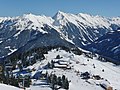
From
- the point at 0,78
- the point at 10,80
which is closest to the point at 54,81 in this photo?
the point at 10,80

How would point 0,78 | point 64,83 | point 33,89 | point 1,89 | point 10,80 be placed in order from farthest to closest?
point 64,83 < point 33,89 < point 10,80 < point 0,78 < point 1,89

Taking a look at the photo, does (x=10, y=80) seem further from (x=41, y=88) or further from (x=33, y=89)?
(x=41, y=88)

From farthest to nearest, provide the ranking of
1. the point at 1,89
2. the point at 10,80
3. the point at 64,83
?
the point at 64,83, the point at 10,80, the point at 1,89

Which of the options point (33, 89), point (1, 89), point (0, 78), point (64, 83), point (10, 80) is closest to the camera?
point (1, 89)

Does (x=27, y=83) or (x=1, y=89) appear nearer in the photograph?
(x=1, y=89)

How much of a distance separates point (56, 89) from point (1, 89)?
10638cm

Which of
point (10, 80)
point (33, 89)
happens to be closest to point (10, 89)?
point (10, 80)

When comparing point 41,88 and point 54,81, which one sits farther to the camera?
point 54,81

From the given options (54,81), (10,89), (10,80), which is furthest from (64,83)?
(10,89)

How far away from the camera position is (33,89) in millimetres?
174375

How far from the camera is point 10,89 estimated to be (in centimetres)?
7712

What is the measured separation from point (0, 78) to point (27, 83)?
3524cm

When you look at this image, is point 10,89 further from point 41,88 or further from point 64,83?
point 64,83

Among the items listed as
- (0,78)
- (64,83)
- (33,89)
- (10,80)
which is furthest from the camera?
(64,83)
